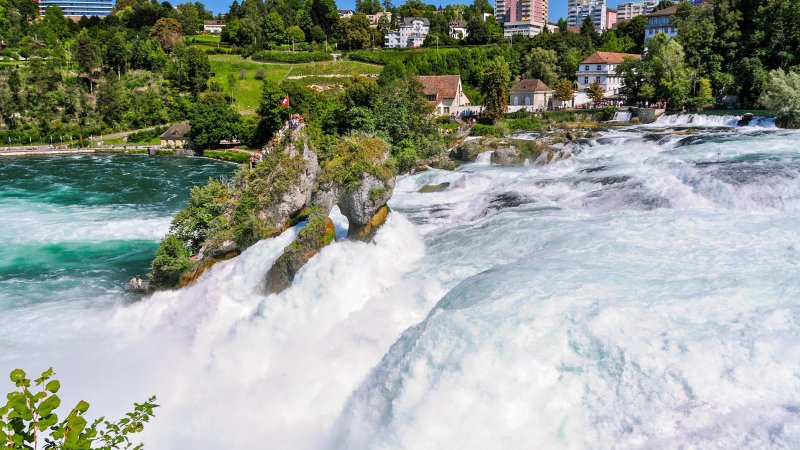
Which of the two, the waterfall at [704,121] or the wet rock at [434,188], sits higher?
the waterfall at [704,121]

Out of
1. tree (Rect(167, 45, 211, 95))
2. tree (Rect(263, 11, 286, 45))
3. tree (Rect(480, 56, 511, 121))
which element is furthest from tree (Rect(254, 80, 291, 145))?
tree (Rect(263, 11, 286, 45))

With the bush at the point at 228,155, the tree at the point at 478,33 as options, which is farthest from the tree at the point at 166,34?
the tree at the point at 478,33

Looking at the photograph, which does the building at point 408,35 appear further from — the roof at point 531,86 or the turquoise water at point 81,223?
the turquoise water at point 81,223

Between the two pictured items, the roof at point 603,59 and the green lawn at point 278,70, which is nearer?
the roof at point 603,59

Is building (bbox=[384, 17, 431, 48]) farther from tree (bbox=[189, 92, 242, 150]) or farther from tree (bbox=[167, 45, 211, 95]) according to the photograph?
tree (bbox=[189, 92, 242, 150])

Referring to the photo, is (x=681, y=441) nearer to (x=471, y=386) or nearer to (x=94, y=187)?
(x=471, y=386)

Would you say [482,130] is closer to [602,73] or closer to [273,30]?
[602,73]
